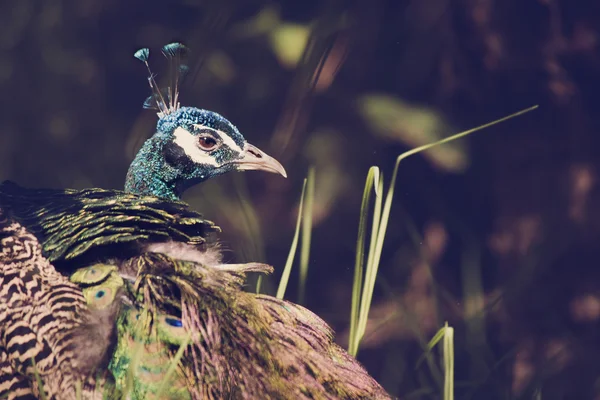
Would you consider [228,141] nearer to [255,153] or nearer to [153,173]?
[255,153]

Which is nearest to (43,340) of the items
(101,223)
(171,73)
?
(101,223)

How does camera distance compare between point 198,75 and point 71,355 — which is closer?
point 71,355

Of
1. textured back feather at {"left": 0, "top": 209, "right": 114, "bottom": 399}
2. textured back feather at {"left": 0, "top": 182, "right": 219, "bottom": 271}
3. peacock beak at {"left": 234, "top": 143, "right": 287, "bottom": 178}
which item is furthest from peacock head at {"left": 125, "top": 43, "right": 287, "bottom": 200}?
textured back feather at {"left": 0, "top": 209, "right": 114, "bottom": 399}

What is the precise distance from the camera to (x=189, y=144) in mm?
2918

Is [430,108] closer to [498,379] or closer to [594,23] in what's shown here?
[594,23]

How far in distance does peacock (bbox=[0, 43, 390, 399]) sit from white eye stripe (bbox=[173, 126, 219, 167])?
521mm

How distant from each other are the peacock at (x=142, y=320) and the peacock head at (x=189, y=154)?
0.52 meters

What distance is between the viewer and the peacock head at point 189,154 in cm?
291

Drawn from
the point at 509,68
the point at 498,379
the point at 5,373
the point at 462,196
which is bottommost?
the point at 498,379

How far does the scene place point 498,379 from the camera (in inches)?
124

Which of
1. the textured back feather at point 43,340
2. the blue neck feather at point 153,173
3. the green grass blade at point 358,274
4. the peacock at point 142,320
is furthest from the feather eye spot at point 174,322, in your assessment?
the blue neck feather at point 153,173

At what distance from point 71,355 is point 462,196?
1.81 metres

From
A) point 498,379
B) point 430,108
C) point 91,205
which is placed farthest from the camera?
point 430,108

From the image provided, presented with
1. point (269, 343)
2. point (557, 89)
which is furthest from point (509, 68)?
point (269, 343)
